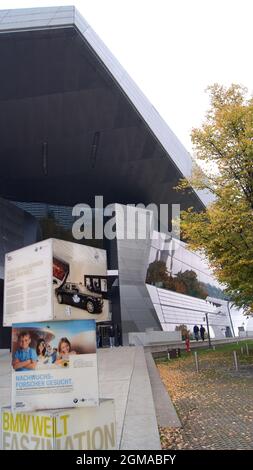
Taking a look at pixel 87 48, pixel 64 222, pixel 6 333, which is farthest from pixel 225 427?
pixel 64 222

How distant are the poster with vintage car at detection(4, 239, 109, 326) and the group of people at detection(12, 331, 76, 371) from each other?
26cm

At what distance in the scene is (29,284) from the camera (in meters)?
4.32

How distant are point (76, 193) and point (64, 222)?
5184mm

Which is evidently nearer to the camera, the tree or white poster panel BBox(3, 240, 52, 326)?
white poster panel BBox(3, 240, 52, 326)

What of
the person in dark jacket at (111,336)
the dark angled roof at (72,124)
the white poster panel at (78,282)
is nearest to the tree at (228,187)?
the white poster panel at (78,282)

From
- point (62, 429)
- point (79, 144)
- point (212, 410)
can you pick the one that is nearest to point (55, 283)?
point (62, 429)

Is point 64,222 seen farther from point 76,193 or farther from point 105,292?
point 105,292

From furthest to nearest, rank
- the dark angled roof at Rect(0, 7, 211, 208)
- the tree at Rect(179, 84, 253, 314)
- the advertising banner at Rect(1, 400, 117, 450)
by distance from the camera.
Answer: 1. the dark angled roof at Rect(0, 7, 211, 208)
2. the tree at Rect(179, 84, 253, 314)
3. the advertising banner at Rect(1, 400, 117, 450)

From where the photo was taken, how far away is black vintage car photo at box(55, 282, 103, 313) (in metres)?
4.21

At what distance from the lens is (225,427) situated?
22.3ft

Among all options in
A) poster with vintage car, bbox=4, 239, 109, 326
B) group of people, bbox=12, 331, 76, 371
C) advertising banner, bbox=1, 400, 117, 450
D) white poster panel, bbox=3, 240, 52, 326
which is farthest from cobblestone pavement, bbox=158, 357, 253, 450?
white poster panel, bbox=3, 240, 52, 326

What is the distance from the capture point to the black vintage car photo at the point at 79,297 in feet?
13.8

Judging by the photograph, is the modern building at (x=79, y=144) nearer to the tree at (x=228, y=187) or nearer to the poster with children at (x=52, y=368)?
the tree at (x=228, y=187)

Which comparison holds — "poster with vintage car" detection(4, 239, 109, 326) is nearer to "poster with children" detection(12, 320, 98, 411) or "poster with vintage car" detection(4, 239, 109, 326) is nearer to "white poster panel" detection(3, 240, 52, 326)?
"white poster panel" detection(3, 240, 52, 326)
